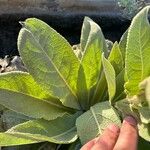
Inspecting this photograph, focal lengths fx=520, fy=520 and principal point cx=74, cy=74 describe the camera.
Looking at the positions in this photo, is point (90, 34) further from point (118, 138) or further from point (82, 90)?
point (118, 138)

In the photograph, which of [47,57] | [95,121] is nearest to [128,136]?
[95,121]

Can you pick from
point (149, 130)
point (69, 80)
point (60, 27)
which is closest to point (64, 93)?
point (69, 80)

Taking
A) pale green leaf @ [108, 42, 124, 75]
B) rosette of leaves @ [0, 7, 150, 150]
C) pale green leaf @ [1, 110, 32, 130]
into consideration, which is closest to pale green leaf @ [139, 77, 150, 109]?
rosette of leaves @ [0, 7, 150, 150]

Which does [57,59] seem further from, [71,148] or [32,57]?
[71,148]

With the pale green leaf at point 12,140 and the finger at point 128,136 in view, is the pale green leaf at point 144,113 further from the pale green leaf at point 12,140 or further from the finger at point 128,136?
the pale green leaf at point 12,140

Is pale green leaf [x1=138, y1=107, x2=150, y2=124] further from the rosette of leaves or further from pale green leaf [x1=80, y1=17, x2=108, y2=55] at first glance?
pale green leaf [x1=80, y1=17, x2=108, y2=55]
